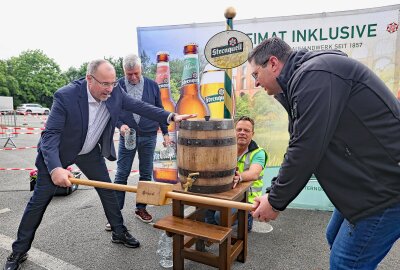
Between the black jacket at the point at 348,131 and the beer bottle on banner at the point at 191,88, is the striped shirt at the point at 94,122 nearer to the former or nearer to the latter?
the beer bottle on banner at the point at 191,88

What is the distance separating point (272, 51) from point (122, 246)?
2.55 metres

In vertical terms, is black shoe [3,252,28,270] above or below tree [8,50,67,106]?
below

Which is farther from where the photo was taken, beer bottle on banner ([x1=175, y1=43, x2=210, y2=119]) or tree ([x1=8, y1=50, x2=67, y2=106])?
tree ([x1=8, y1=50, x2=67, y2=106])

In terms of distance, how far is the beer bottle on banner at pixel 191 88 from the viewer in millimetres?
3933

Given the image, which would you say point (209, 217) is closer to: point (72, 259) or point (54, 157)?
point (72, 259)

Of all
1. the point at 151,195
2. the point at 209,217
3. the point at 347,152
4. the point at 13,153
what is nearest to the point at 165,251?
the point at 209,217

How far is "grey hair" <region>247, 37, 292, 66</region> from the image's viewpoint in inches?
67.1

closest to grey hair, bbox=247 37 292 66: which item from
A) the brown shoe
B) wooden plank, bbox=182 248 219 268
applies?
wooden plank, bbox=182 248 219 268

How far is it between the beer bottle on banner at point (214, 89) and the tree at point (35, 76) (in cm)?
4830

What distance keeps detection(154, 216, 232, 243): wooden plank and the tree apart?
49551mm

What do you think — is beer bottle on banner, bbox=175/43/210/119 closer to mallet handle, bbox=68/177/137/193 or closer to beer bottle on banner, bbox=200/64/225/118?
beer bottle on banner, bbox=200/64/225/118

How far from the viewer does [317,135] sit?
4.68 ft

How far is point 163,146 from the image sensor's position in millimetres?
4543

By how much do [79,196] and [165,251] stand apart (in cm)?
245
